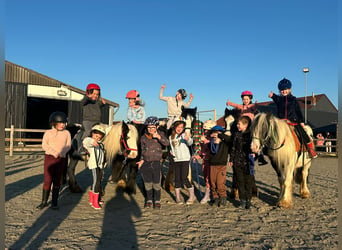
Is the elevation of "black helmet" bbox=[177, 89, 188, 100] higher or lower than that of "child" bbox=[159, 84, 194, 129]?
higher

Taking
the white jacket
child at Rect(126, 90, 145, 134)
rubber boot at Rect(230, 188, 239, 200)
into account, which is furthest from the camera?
child at Rect(126, 90, 145, 134)

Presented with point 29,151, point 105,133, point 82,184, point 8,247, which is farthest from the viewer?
point 29,151

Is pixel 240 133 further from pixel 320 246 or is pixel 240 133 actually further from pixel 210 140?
pixel 320 246

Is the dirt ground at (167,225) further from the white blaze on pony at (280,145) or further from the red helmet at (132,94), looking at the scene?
the red helmet at (132,94)

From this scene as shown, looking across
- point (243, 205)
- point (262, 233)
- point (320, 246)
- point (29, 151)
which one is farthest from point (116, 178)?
point (29, 151)

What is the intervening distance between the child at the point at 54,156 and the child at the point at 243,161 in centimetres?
301

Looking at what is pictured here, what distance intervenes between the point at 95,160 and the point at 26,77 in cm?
1612

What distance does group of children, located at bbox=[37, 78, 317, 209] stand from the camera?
444cm

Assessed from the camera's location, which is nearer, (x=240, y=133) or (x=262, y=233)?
(x=262, y=233)

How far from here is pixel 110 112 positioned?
21.0 metres

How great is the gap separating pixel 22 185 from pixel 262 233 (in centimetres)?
588

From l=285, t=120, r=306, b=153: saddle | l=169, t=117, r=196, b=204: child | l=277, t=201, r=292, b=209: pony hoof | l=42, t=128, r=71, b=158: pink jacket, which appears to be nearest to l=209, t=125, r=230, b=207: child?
l=169, t=117, r=196, b=204: child

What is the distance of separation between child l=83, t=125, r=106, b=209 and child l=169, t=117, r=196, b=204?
1350 millimetres

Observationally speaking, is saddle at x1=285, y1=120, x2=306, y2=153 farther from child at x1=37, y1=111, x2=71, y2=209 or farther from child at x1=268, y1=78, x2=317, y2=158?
child at x1=37, y1=111, x2=71, y2=209
